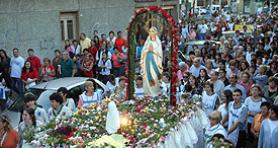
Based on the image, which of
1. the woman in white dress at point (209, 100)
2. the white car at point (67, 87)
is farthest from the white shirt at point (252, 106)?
the white car at point (67, 87)

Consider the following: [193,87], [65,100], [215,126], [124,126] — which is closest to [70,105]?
[65,100]

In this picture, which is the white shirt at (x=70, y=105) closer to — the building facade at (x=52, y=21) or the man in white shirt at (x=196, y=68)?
the man in white shirt at (x=196, y=68)

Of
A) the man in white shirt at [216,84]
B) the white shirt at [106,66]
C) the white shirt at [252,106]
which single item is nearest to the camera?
the white shirt at [252,106]

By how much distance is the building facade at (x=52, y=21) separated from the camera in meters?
15.8

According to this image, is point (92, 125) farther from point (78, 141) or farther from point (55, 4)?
point (55, 4)

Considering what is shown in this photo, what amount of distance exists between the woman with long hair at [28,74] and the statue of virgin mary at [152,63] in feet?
14.4

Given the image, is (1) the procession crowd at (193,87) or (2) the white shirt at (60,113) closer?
(1) the procession crowd at (193,87)

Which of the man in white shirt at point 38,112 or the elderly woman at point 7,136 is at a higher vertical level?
the man in white shirt at point 38,112

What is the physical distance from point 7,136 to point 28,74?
5.39 m

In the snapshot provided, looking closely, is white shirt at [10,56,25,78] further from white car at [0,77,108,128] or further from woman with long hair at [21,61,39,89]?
white car at [0,77,108,128]

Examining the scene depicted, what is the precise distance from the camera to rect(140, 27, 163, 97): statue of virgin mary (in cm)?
913

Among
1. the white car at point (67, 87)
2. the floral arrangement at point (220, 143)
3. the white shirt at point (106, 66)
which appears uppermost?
the white shirt at point (106, 66)

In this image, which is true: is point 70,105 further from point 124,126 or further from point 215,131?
point 215,131

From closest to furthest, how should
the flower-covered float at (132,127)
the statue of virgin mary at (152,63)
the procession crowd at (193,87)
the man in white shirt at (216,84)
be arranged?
the flower-covered float at (132,127), the procession crowd at (193,87), the statue of virgin mary at (152,63), the man in white shirt at (216,84)
